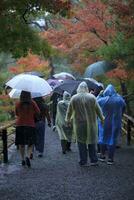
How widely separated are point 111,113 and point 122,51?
301 cm

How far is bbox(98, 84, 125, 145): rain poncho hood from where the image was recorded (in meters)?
12.4

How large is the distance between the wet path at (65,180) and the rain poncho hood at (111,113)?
1.98ft

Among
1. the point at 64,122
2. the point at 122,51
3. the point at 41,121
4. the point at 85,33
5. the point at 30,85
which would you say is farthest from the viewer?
the point at 85,33

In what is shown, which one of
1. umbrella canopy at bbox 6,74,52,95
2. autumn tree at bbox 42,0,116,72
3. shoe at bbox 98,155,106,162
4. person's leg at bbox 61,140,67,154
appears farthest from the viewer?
autumn tree at bbox 42,0,116,72

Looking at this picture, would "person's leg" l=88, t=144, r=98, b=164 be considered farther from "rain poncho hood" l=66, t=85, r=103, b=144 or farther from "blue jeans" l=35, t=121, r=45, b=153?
"blue jeans" l=35, t=121, r=45, b=153

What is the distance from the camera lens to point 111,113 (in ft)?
40.8

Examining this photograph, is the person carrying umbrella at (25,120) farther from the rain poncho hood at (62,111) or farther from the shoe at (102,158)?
the rain poncho hood at (62,111)

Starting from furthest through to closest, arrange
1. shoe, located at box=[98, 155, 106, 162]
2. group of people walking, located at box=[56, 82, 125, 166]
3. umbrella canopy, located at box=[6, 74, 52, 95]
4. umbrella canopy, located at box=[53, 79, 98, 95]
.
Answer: umbrella canopy, located at box=[53, 79, 98, 95]
shoe, located at box=[98, 155, 106, 162]
umbrella canopy, located at box=[6, 74, 52, 95]
group of people walking, located at box=[56, 82, 125, 166]

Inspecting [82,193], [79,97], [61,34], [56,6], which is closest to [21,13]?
[56,6]

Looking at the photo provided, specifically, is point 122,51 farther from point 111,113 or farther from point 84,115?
point 84,115

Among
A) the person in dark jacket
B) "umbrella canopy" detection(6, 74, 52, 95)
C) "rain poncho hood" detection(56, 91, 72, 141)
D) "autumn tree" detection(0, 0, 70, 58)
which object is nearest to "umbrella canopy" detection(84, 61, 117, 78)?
"rain poncho hood" detection(56, 91, 72, 141)

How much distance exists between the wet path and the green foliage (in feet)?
10.3

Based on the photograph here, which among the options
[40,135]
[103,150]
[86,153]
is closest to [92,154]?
[86,153]

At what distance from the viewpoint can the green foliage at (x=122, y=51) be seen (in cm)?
1470
